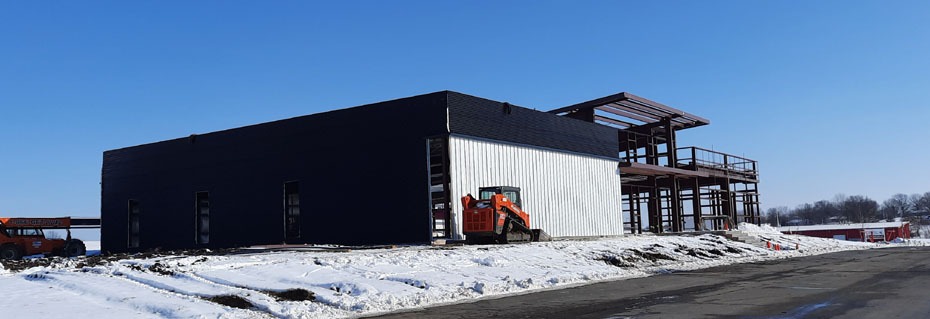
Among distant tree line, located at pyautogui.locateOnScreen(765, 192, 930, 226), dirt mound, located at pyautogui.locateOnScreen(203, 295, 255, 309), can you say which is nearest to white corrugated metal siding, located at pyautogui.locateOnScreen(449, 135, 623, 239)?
dirt mound, located at pyautogui.locateOnScreen(203, 295, 255, 309)

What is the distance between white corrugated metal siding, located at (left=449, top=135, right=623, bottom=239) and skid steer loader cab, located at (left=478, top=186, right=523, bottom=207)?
1509 millimetres

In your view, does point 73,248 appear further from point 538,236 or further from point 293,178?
point 538,236

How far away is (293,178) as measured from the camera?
31375 mm

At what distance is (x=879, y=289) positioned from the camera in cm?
1413

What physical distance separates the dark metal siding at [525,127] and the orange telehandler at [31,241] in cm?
2344

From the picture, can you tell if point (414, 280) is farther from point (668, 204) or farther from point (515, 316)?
point (668, 204)

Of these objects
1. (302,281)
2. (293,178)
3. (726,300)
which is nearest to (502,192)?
(293,178)

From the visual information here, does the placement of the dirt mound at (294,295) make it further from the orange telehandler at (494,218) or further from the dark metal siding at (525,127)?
the dark metal siding at (525,127)

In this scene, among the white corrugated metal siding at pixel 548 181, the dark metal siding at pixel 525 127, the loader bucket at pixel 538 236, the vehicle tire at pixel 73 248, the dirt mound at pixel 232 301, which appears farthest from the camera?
the vehicle tire at pixel 73 248

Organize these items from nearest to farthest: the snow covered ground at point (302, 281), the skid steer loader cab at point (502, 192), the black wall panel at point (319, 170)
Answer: the snow covered ground at point (302, 281) → the skid steer loader cab at point (502, 192) → the black wall panel at point (319, 170)

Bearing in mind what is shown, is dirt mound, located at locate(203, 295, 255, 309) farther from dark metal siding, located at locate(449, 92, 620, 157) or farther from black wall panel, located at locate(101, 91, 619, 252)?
dark metal siding, located at locate(449, 92, 620, 157)

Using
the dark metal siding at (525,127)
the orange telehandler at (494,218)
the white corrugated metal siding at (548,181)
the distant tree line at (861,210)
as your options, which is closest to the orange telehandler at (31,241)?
the white corrugated metal siding at (548,181)

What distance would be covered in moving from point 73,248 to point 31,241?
2.34 metres

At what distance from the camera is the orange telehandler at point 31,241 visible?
110ft
